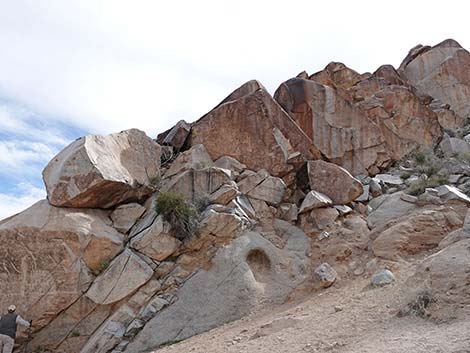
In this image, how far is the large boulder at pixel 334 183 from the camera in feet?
41.8

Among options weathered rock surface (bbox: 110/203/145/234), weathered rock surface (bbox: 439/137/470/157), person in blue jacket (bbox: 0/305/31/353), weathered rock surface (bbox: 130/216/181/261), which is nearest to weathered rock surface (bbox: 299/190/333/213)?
weathered rock surface (bbox: 130/216/181/261)

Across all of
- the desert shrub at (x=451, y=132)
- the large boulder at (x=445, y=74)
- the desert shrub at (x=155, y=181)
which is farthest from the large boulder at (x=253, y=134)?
the large boulder at (x=445, y=74)

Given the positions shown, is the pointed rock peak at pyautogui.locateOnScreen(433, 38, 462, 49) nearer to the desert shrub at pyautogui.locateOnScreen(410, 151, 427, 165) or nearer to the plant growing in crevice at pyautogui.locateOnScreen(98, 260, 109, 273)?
the desert shrub at pyautogui.locateOnScreen(410, 151, 427, 165)

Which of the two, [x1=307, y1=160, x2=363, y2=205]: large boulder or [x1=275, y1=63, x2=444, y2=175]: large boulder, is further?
[x1=275, y1=63, x2=444, y2=175]: large boulder

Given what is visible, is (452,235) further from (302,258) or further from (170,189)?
(170,189)

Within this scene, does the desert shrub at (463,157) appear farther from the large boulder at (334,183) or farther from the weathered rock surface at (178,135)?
the weathered rock surface at (178,135)

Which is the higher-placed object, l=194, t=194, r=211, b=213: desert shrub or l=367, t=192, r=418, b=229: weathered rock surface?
l=194, t=194, r=211, b=213: desert shrub

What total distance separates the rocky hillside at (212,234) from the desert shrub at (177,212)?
0.04 m

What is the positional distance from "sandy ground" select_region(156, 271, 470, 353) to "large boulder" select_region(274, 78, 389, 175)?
7855 mm

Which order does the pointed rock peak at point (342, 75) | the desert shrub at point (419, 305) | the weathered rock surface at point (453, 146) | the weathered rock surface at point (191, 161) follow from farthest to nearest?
the pointed rock peak at point (342, 75) < the weathered rock surface at point (453, 146) < the weathered rock surface at point (191, 161) < the desert shrub at point (419, 305)

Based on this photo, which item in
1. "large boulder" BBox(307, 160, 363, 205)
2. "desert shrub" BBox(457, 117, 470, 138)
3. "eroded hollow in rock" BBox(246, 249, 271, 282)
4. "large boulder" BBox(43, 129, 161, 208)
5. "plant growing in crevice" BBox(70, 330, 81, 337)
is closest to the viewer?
"plant growing in crevice" BBox(70, 330, 81, 337)

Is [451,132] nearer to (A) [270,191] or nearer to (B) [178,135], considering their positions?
(A) [270,191]

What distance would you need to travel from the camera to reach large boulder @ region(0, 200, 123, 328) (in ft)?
31.7

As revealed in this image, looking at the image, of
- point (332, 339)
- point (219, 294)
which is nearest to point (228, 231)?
point (219, 294)
